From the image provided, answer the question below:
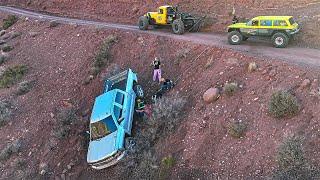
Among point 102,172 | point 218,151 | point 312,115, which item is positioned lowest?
point 102,172

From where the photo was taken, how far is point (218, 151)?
14.1 metres

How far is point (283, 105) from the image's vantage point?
44.6ft

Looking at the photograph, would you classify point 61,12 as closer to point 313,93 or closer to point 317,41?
point 317,41

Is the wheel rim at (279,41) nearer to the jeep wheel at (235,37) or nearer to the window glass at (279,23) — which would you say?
the window glass at (279,23)

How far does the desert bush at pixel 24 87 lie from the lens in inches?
822

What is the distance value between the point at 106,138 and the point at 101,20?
49.9 feet

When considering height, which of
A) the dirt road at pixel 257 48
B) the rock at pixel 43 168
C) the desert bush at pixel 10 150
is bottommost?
the rock at pixel 43 168

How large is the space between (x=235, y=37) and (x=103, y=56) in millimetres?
6842

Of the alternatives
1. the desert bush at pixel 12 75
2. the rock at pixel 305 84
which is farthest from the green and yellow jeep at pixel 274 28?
the desert bush at pixel 12 75

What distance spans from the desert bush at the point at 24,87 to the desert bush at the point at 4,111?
0.85m

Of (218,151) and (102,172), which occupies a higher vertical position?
(218,151)

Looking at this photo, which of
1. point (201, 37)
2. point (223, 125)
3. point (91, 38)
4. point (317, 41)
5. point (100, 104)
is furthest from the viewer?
point (91, 38)

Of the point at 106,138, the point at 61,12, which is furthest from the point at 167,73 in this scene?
the point at 61,12

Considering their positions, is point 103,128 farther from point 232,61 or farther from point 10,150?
point 232,61
